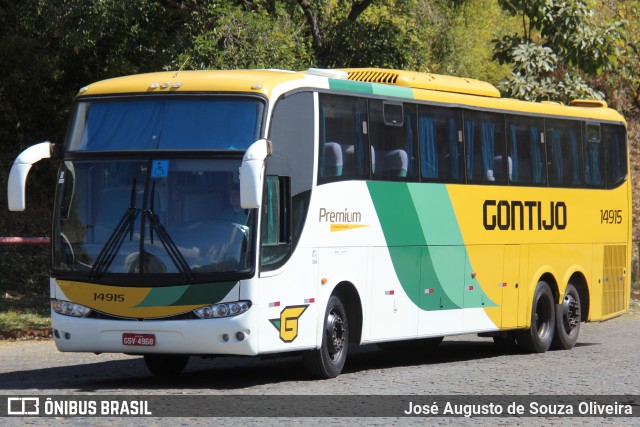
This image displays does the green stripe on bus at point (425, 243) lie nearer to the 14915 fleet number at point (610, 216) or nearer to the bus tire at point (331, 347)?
the bus tire at point (331, 347)

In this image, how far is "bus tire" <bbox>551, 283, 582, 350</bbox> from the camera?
775 inches

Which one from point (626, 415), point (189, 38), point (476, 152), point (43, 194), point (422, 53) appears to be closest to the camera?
point (626, 415)

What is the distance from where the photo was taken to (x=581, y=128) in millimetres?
20703

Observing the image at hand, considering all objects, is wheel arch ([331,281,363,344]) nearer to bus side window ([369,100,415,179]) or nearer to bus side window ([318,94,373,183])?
bus side window ([318,94,373,183])

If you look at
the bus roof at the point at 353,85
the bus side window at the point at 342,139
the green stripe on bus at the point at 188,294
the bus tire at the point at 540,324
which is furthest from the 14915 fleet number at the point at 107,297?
the bus tire at the point at 540,324

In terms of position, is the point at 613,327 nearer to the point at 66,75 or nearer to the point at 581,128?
the point at 581,128

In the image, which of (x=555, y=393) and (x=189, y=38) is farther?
(x=189, y=38)

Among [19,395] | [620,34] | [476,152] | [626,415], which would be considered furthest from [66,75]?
[626,415]

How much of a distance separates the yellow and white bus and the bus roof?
0.10 ft

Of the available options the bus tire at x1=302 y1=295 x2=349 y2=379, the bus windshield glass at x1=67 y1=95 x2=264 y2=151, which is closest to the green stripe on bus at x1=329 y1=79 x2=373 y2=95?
the bus windshield glass at x1=67 y1=95 x2=264 y2=151

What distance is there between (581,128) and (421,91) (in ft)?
15.2

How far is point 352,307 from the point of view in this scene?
15.3 metres

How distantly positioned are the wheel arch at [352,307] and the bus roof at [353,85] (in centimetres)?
225

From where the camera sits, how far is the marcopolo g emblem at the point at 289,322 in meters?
13.6
